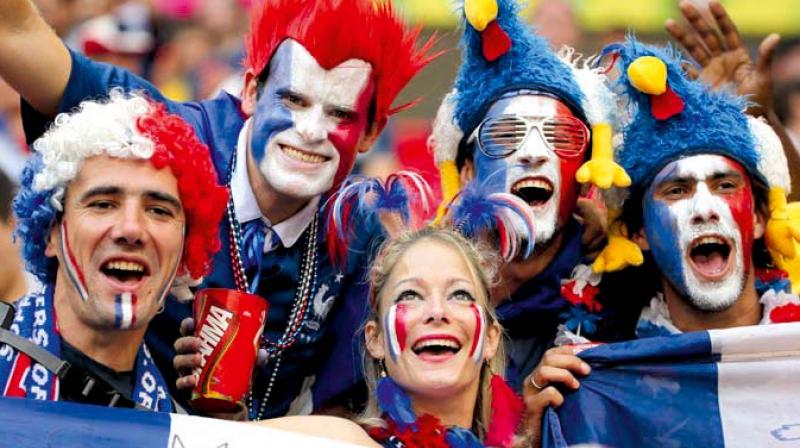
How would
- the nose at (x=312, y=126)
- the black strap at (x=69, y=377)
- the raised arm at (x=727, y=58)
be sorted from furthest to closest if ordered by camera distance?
the raised arm at (x=727, y=58)
the nose at (x=312, y=126)
the black strap at (x=69, y=377)

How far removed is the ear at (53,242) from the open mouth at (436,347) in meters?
0.81

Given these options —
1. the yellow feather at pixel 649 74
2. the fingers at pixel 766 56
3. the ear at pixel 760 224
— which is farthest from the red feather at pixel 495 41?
the fingers at pixel 766 56

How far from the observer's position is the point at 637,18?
25.3 feet

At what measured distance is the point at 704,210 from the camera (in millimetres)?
3955

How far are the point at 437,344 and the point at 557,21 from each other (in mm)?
3935

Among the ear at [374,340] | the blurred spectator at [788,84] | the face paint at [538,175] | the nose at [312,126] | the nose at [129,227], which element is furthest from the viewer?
the blurred spectator at [788,84]

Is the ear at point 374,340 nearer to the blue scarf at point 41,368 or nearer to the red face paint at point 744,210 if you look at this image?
the blue scarf at point 41,368

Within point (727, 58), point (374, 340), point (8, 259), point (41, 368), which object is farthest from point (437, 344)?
point (727, 58)

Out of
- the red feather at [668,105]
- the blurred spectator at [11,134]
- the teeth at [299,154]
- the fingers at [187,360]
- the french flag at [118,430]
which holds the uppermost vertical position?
the blurred spectator at [11,134]

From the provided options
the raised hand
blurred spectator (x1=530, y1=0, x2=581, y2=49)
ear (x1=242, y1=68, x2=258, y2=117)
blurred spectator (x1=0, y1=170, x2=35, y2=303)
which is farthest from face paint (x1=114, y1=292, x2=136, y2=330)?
blurred spectator (x1=530, y1=0, x2=581, y2=49)

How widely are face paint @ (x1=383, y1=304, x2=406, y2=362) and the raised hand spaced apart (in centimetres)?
190

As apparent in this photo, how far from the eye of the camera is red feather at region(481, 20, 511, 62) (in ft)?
13.8

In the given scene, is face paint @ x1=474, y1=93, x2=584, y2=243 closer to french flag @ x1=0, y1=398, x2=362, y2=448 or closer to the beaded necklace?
the beaded necklace

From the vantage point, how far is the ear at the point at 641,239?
4.09 m
